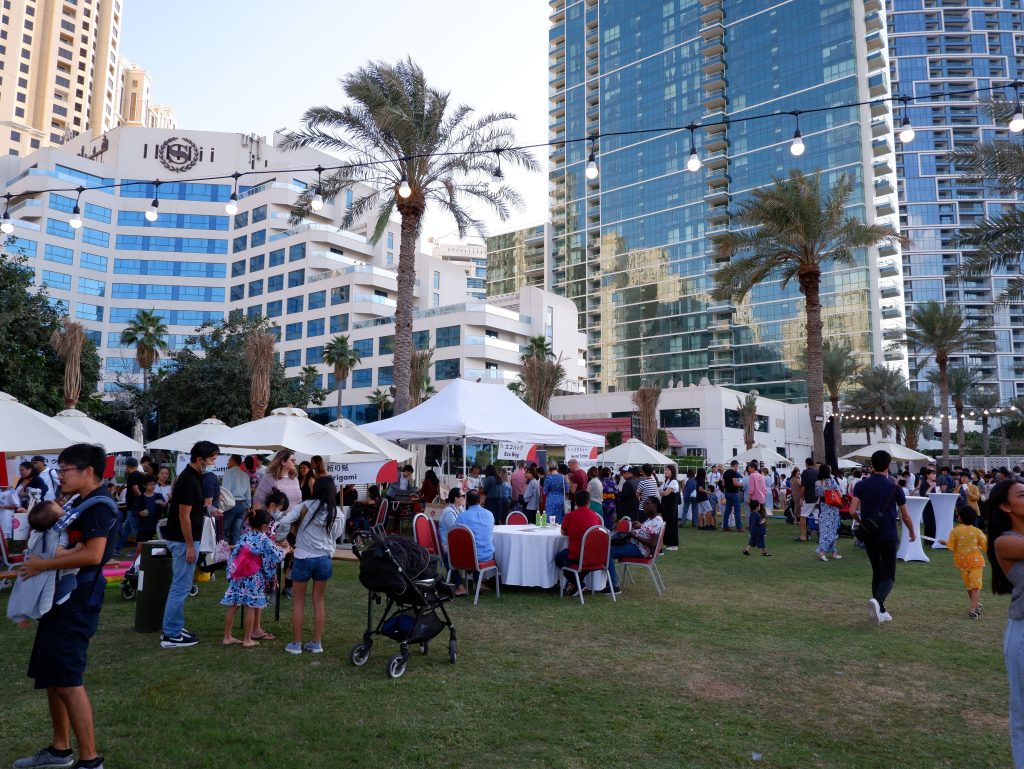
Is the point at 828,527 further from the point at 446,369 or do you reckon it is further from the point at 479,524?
the point at 446,369

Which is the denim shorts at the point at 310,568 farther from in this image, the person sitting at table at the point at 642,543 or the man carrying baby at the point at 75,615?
the person sitting at table at the point at 642,543

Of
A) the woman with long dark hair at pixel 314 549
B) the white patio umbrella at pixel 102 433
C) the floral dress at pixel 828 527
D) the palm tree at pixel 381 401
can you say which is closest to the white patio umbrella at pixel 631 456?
the floral dress at pixel 828 527

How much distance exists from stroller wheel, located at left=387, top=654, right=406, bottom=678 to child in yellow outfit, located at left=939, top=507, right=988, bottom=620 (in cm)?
655

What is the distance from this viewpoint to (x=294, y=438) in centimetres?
1151

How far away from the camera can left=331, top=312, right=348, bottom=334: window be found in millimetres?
61969

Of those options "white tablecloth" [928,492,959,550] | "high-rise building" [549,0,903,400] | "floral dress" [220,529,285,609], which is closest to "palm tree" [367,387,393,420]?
"high-rise building" [549,0,903,400]

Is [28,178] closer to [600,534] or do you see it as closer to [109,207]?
[109,207]

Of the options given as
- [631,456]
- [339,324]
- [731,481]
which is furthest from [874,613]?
[339,324]

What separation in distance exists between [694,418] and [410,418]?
145ft

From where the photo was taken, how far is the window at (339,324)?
62.0 metres

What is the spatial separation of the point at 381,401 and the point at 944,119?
111 meters

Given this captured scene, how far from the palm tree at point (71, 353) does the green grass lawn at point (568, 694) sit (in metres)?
19.1

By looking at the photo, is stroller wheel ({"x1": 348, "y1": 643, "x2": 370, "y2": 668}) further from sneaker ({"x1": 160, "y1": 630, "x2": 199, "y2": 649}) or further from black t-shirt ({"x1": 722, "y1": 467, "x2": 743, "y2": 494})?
black t-shirt ({"x1": 722, "y1": 467, "x2": 743, "y2": 494})

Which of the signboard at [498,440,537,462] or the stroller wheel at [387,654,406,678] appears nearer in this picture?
the stroller wheel at [387,654,406,678]
